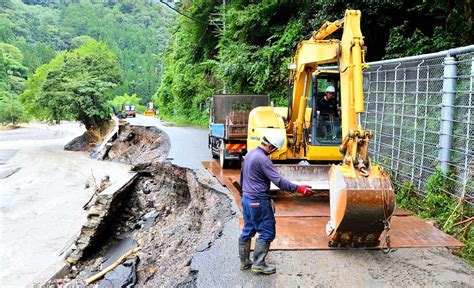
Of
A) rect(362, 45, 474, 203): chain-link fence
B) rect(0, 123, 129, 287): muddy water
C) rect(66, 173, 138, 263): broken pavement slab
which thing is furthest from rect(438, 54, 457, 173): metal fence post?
rect(0, 123, 129, 287): muddy water

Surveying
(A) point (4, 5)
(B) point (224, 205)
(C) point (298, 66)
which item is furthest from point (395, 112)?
(A) point (4, 5)

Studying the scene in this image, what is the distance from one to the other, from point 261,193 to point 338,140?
12.7 feet

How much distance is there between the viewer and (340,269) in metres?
5.24

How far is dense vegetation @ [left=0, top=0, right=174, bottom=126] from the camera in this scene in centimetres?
8794

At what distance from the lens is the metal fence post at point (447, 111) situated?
23.9ft

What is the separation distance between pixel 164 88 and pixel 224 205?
39.9 metres

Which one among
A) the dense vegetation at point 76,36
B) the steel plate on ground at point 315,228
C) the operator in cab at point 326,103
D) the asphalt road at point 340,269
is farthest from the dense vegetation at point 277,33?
the dense vegetation at point 76,36

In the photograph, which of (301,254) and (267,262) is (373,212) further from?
(267,262)

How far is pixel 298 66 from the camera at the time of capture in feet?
26.8

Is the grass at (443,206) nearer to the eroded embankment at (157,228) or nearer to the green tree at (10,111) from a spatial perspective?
the eroded embankment at (157,228)

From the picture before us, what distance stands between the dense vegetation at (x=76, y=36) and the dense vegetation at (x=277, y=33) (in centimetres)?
1773

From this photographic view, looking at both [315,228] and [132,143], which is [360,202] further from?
[132,143]

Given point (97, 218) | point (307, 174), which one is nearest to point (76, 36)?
point (97, 218)

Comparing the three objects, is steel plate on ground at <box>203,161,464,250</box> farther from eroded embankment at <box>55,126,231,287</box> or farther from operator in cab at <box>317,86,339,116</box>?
operator in cab at <box>317,86,339,116</box>
